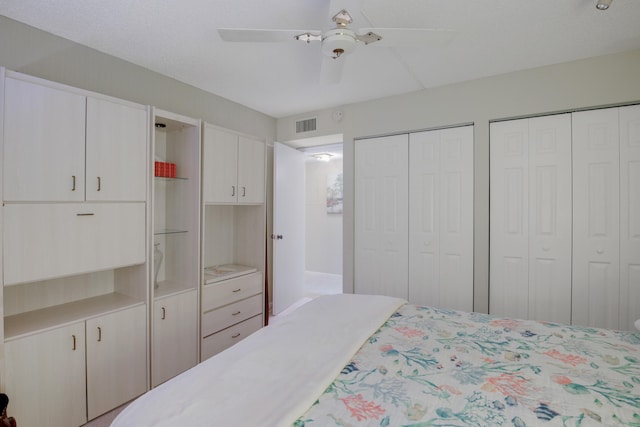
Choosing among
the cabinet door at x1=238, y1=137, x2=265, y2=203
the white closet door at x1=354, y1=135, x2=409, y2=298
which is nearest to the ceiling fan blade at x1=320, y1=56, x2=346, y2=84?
the cabinet door at x1=238, y1=137, x2=265, y2=203

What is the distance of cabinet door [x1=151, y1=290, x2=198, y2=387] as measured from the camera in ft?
7.72

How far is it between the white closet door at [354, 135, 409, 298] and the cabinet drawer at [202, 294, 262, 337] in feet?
3.74

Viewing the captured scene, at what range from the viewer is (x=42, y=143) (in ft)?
5.89

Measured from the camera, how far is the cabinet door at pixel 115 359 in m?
1.99

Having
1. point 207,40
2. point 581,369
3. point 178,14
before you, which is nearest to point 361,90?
point 207,40

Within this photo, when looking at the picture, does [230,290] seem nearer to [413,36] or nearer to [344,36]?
[344,36]

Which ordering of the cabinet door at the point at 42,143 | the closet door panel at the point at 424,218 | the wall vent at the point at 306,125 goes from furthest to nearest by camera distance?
the wall vent at the point at 306,125 → the closet door panel at the point at 424,218 → the cabinet door at the point at 42,143

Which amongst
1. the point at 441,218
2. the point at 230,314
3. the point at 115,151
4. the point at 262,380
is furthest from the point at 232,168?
the point at 262,380

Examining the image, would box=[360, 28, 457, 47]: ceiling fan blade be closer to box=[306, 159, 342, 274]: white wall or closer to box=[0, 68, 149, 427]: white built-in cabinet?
box=[0, 68, 149, 427]: white built-in cabinet

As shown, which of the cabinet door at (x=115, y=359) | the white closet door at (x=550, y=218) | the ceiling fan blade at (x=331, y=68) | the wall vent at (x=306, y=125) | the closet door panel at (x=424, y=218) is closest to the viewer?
the ceiling fan blade at (x=331, y=68)

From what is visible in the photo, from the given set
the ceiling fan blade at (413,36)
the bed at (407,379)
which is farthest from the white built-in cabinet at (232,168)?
the ceiling fan blade at (413,36)

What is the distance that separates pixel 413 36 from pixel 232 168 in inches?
77.5

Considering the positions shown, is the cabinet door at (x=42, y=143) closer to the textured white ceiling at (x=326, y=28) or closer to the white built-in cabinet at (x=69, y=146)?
the white built-in cabinet at (x=69, y=146)

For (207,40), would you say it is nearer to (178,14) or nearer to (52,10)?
(178,14)
